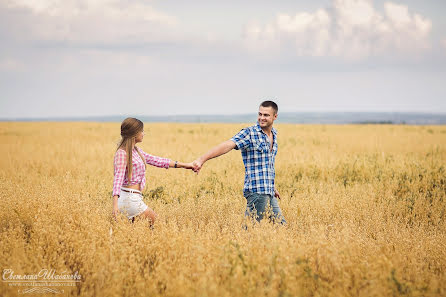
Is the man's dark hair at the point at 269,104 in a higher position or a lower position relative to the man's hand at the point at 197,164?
higher

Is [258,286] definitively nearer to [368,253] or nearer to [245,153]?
[368,253]

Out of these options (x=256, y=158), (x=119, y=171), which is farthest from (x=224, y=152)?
(x=119, y=171)

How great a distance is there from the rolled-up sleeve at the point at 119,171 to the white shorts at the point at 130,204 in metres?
0.16

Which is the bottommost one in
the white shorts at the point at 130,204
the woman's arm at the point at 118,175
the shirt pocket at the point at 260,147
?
the white shorts at the point at 130,204

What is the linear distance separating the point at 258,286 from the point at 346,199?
3.89 meters

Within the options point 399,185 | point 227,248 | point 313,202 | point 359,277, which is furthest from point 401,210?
point 227,248

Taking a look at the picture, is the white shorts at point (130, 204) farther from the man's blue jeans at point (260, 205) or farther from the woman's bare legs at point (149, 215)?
the man's blue jeans at point (260, 205)

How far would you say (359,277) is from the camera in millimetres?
3432

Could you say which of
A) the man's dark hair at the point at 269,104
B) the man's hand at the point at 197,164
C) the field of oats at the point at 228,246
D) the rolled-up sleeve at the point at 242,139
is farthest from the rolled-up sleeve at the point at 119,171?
the man's dark hair at the point at 269,104

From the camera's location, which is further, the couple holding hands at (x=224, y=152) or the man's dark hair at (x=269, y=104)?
Result: the man's dark hair at (x=269, y=104)

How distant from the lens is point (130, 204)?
172 inches

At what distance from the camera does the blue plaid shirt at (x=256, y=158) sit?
451cm

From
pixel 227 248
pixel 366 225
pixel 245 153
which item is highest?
pixel 245 153

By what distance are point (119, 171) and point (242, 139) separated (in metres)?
1.54
